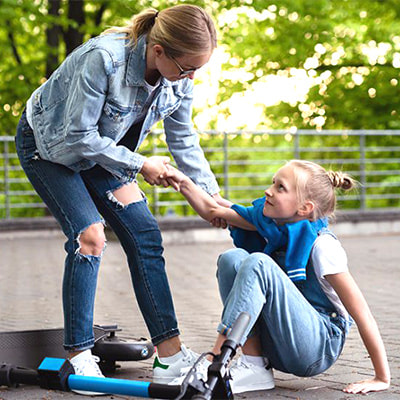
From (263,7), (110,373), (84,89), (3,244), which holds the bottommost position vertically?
(3,244)

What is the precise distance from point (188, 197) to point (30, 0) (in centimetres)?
1259

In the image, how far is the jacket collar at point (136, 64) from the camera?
11.0 ft

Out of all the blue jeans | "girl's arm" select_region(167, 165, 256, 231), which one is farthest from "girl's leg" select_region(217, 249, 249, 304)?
A: "girl's arm" select_region(167, 165, 256, 231)

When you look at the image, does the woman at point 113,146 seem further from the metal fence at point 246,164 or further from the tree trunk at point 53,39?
the tree trunk at point 53,39

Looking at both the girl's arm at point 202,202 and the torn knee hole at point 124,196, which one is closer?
the girl's arm at point 202,202

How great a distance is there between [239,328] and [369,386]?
0.75 metres

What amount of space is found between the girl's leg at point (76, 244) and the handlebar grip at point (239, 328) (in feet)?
2.97

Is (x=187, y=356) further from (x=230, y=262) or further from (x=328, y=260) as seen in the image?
(x=328, y=260)

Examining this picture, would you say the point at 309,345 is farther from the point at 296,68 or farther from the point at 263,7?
the point at 296,68

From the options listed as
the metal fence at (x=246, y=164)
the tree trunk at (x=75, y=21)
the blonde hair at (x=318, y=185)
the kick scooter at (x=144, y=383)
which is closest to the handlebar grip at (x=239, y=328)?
the kick scooter at (x=144, y=383)

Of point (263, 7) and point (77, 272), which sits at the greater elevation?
point (263, 7)

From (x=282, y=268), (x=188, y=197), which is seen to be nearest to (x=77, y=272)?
(x=188, y=197)

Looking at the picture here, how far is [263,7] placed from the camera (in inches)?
607

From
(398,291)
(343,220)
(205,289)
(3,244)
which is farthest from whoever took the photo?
(343,220)
